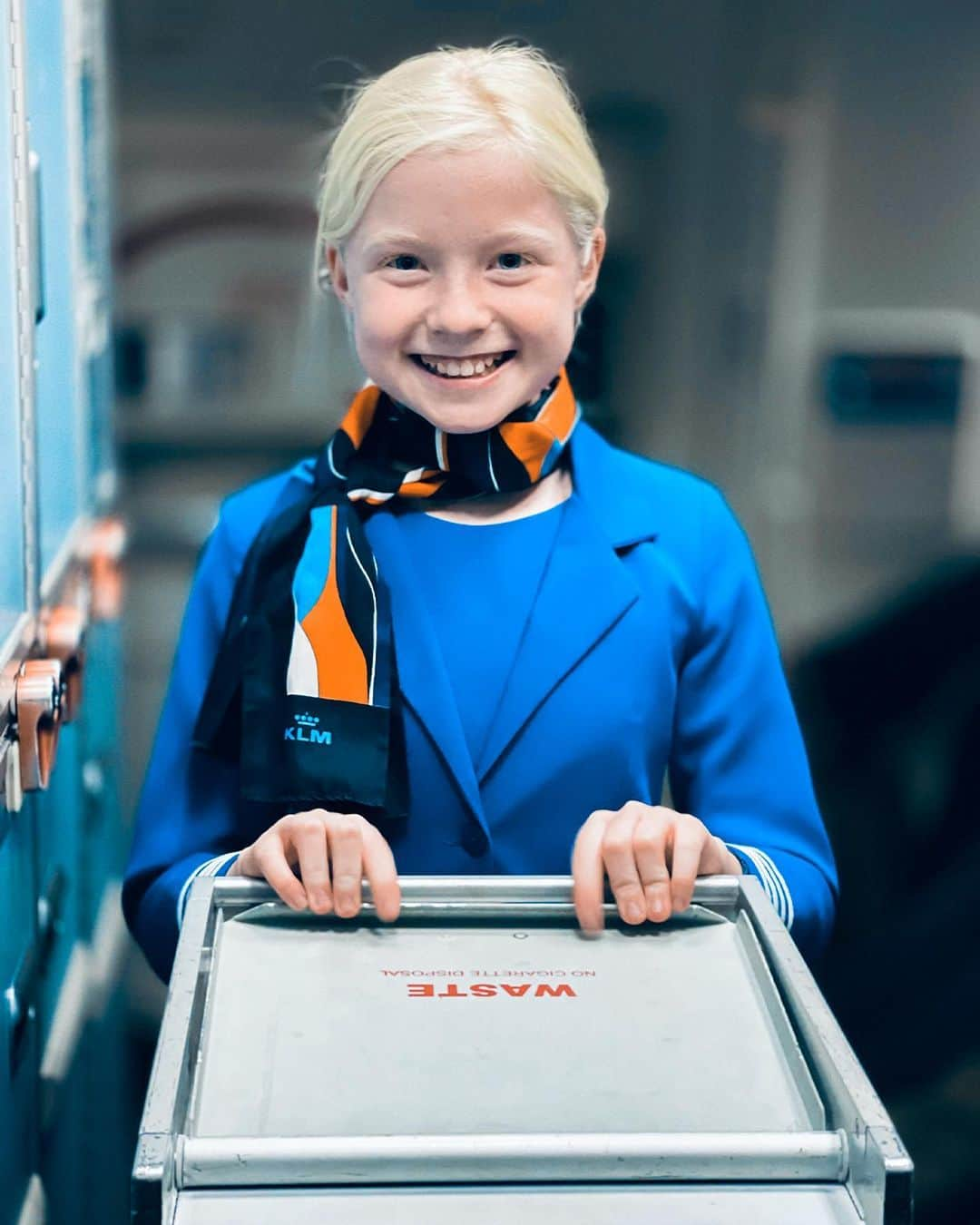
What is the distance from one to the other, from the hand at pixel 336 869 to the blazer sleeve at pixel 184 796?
0.19 meters

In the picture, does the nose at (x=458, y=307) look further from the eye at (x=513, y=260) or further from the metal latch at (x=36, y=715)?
the metal latch at (x=36, y=715)

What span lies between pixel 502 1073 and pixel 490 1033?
4 cm

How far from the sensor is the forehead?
1.04 m

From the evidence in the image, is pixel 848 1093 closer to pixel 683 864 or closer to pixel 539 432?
pixel 683 864

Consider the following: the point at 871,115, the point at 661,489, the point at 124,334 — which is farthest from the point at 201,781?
the point at 871,115

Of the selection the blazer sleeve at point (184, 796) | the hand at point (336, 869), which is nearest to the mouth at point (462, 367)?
the blazer sleeve at point (184, 796)

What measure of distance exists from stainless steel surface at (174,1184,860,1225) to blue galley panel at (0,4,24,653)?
2.08 feet

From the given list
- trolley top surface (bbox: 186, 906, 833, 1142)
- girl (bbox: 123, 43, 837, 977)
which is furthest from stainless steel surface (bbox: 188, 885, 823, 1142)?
girl (bbox: 123, 43, 837, 977)

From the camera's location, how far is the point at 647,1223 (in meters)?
0.71

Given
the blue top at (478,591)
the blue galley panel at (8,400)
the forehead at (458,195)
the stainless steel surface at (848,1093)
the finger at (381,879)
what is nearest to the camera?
the stainless steel surface at (848,1093)

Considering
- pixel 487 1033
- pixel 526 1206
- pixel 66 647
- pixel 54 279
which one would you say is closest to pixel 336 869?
pixel 487 1033

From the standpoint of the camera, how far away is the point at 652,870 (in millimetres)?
928

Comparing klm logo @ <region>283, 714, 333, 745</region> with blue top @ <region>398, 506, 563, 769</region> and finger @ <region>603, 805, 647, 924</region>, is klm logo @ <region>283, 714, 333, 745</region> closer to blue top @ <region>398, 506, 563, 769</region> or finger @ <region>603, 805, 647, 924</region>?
blue top @ <region>398, 506, 563, 769</region>

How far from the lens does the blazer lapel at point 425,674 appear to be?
43.8 inches
